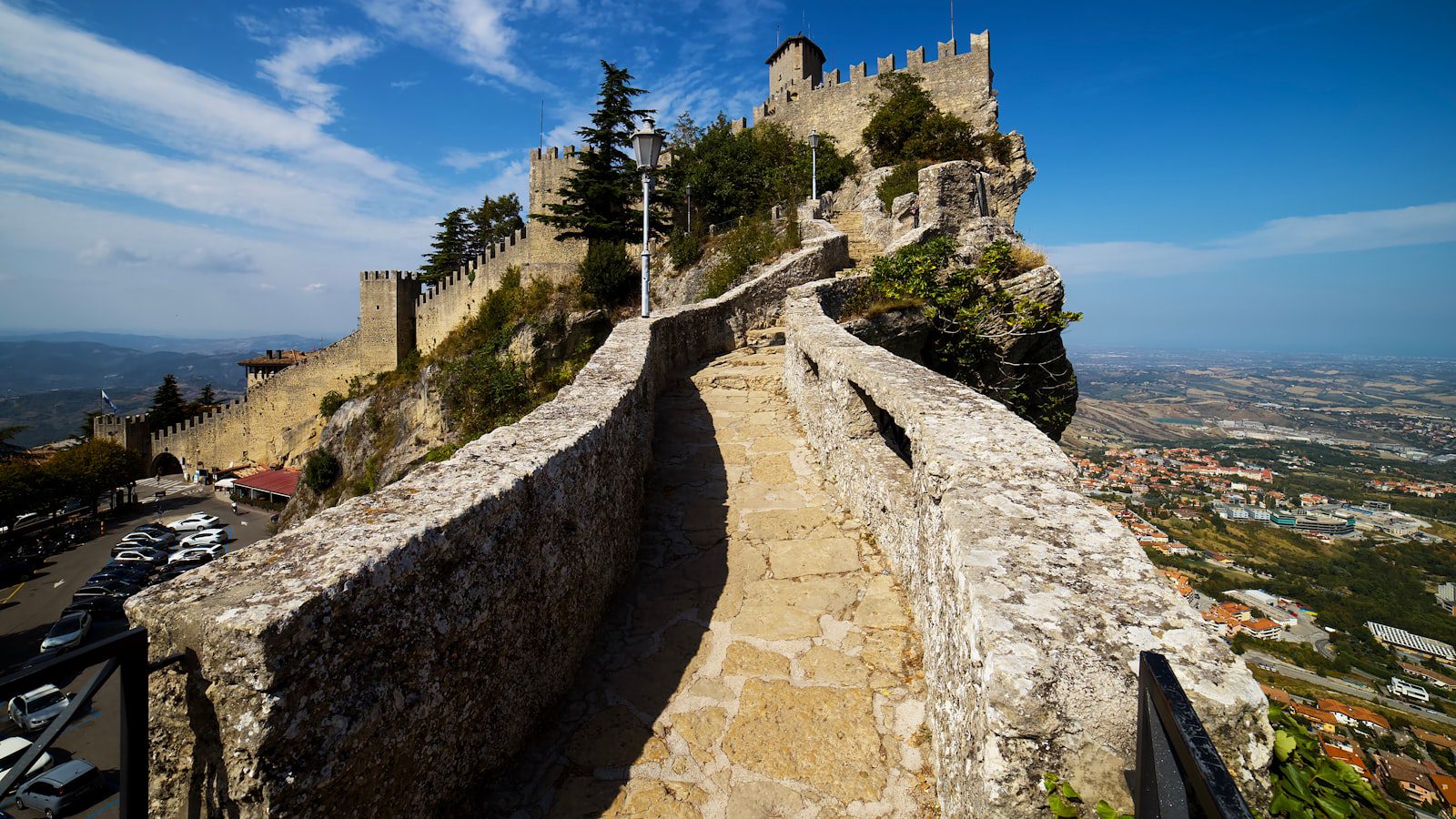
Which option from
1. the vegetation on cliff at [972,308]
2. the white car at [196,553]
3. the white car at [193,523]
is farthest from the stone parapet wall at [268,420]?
the vegetation on cliff at [972,308]

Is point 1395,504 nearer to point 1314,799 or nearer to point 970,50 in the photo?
point 970,50

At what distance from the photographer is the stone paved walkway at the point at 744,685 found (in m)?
2.51

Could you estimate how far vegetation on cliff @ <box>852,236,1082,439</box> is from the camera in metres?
10.3

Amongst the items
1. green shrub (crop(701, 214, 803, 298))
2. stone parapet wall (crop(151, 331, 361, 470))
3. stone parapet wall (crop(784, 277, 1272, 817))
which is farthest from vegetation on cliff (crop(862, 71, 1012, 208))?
stone parapet wall (crop(151, 331, 361, 470))

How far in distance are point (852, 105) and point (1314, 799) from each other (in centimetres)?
3321

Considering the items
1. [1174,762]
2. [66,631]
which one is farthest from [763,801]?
[66,631]

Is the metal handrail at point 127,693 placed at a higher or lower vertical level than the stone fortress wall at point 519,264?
lower

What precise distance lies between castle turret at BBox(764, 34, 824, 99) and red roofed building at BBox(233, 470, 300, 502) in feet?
117

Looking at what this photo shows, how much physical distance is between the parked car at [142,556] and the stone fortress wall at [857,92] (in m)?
35.1

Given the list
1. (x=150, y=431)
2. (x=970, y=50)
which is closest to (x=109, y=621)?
(x=150, y=431)

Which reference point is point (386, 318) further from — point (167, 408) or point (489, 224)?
point (167, 408)

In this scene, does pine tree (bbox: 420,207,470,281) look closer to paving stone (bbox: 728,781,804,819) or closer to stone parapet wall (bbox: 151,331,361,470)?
stone parapet wall (bbox: 151,331,361,470)

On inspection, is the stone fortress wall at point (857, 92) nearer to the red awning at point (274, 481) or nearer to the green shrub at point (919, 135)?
the green shrub at point (919, 135)

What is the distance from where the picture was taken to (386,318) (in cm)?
3372
